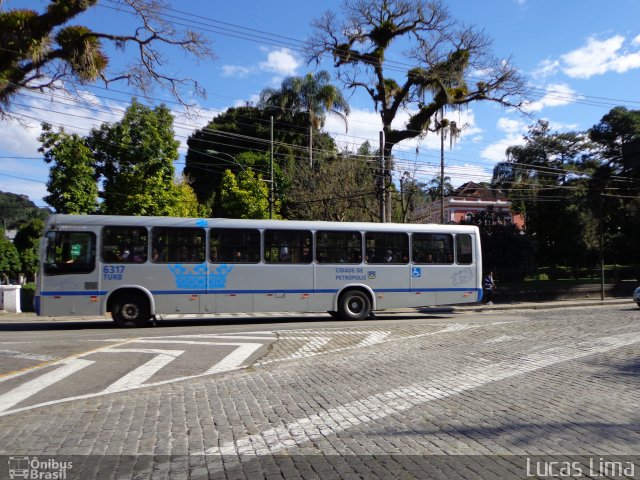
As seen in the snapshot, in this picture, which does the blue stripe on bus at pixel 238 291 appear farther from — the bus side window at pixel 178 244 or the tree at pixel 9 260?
the tree at pixel 9 260

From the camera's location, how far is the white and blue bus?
1551cm

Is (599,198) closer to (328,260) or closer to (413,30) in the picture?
(413,30)

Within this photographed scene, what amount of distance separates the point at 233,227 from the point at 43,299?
575 cm

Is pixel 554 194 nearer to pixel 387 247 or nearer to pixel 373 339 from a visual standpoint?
pixel 387 247

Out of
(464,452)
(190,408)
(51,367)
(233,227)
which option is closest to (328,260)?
(233,227)

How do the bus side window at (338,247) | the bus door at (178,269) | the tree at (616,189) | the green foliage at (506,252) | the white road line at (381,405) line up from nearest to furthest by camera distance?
the white road line at (381,405)
the bus door at (178,269)
the bus side window at (338,247)
the green foliage at (506,252)
the tree at (616,189)

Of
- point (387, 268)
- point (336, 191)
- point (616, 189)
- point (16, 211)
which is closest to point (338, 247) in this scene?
point (387, 268)

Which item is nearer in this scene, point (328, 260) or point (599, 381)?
point (599, 381)

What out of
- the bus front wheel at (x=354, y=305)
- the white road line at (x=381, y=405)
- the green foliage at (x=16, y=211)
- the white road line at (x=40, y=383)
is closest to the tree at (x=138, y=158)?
the bus front wheel at (x=354, y=305)

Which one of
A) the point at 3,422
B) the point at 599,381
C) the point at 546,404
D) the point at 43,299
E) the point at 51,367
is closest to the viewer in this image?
the point at 3,422

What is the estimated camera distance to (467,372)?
8.67 meters

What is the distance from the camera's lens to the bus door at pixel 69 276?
600 inches

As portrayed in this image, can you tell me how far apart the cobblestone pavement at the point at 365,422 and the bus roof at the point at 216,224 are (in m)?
7.41

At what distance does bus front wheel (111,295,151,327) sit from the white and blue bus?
3 centimetres
